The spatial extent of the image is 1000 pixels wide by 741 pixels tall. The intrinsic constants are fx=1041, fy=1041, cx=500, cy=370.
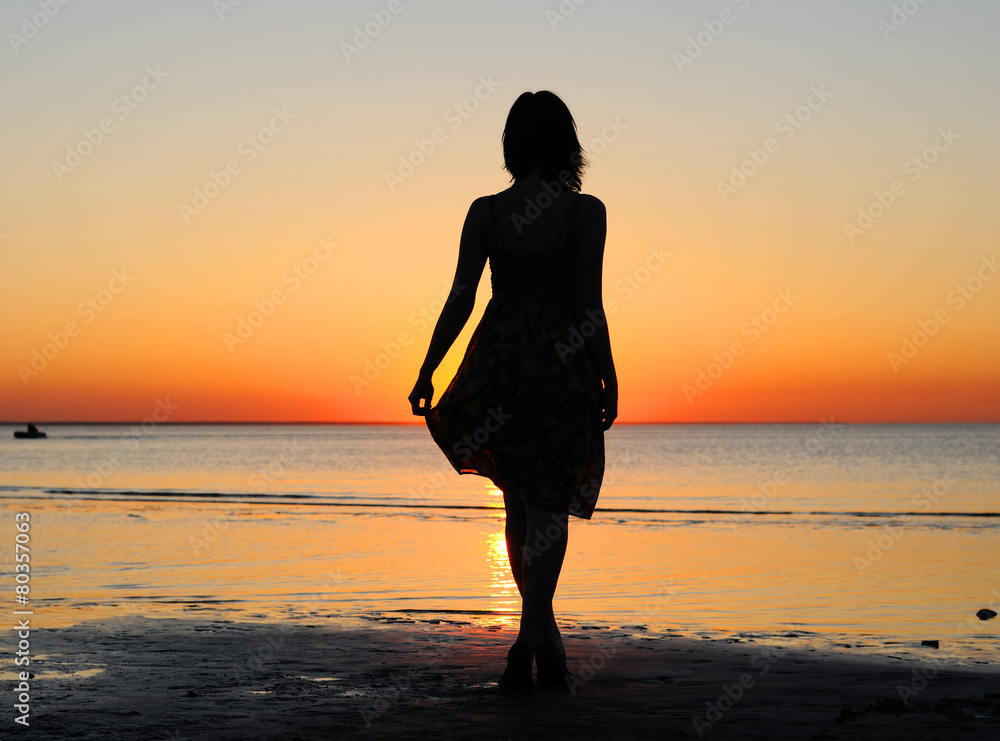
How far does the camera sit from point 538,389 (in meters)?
4.21

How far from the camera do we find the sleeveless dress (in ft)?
13.8

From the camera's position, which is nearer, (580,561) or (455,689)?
(455,689)

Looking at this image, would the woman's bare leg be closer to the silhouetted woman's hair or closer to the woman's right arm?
the woman's right arm

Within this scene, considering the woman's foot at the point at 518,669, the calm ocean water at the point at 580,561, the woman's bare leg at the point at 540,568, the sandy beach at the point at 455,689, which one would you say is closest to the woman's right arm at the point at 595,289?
the woman's bare leg at the point at 540,568

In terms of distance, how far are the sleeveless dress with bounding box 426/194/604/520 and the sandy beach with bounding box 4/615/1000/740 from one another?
853mm

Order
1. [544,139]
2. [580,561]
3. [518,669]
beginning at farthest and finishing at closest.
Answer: [580,561]
[544,139]
[518,669]

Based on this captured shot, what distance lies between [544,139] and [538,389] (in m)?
1.03

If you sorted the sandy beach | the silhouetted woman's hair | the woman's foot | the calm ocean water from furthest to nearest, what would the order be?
the calm ocean water → the silhouetted woman's hair → the woman's foot → the sandy beach

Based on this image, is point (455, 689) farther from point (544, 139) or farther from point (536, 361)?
point (544, 139)

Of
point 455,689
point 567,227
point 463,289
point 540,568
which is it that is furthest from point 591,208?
point 455,689

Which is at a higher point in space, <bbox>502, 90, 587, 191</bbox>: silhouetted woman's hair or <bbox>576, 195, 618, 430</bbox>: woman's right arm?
<bbox>502, 90, 587, 191</bbox>: silhouetted woman's hair

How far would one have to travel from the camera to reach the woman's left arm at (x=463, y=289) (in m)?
4.27

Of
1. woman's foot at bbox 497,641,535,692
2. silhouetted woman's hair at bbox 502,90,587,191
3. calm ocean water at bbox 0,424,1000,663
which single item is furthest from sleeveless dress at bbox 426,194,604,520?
calm ocean water at bbox 0,424,1000,663

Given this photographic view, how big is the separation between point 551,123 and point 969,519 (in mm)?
14996
